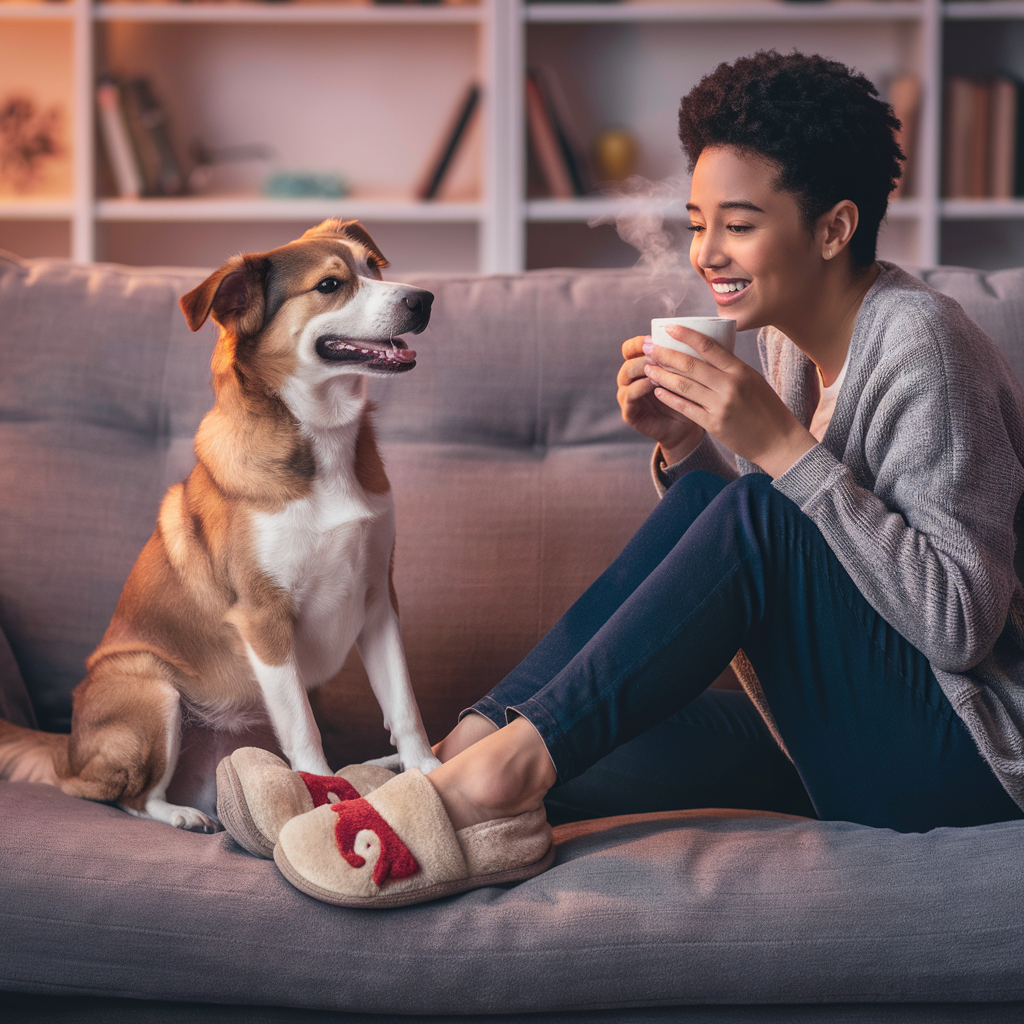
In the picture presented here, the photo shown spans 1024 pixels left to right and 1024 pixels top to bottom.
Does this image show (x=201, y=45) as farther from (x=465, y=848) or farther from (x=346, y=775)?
(x=465, y=848)

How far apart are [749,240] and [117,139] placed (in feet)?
7.67

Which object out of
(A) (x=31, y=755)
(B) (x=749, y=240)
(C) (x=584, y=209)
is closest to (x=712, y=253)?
(B) (x=749, y=240)

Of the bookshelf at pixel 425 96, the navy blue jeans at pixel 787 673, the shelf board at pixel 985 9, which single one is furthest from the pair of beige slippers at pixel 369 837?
the shelf board at pixel 985 9

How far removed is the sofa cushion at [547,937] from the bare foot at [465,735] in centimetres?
25

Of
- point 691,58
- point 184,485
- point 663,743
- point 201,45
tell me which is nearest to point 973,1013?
point 663,743

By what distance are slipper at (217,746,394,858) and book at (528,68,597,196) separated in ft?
7.35

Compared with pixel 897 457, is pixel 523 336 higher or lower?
higher

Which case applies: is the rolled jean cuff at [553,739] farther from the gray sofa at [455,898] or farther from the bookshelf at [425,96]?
the bookshelf at [425,96]

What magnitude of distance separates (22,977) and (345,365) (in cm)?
73

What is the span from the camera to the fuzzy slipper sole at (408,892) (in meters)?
0.94

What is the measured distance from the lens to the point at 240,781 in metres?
1.04

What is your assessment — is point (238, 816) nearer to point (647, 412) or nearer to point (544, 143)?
point (647, 412)

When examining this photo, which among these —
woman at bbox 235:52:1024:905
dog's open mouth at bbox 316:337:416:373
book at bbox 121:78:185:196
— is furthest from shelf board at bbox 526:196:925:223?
dog's open mouth at bbox 316:337:416:373

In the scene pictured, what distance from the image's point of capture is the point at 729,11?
9.12 ft
